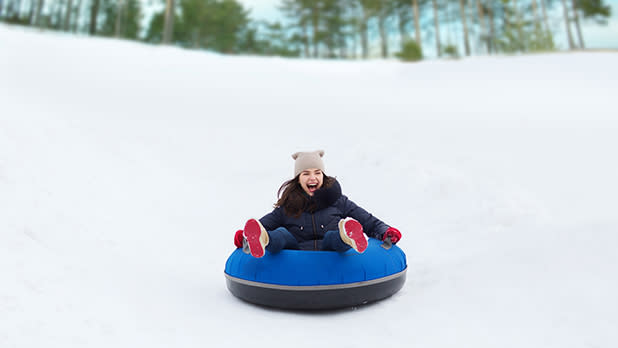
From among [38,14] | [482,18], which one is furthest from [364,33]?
[38,14]

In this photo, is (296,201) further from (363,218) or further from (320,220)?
(363,218)

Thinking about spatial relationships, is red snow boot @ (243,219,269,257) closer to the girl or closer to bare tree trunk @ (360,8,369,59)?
the girl

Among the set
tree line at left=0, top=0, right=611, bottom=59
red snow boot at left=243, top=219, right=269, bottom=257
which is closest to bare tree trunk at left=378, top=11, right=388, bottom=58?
tree line at left=0, top=0, right=611, bottom=59

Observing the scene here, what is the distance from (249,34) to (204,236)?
114ft

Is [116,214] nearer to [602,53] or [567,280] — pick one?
[567,280]

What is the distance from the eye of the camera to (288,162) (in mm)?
8039

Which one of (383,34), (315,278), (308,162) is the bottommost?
(315,278)

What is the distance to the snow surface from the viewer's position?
2.74m

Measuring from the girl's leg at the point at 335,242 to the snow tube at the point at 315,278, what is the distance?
0.15 ft

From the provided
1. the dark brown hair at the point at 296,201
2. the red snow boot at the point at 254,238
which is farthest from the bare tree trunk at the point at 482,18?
the red snow boot at the point at 254,238

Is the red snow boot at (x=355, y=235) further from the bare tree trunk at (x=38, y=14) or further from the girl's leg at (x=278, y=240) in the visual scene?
the bare tree trunk at (x=38, y=14)

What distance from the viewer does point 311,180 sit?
356cm

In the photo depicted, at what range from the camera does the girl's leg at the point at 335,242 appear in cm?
306

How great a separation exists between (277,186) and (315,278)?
4.27 m
